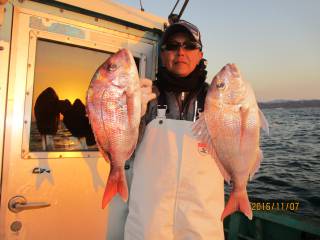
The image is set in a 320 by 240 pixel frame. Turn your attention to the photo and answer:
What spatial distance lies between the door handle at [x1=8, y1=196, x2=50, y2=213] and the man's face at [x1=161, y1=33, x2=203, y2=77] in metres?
1.99

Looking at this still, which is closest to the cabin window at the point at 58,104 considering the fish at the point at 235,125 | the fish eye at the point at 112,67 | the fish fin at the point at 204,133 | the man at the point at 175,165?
the man at the point at 175,165

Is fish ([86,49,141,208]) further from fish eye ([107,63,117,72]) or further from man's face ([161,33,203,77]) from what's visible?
man's face ([161,33,203,77])

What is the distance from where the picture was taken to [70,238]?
133 inches

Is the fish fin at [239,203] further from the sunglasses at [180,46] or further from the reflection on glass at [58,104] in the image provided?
the reflection on glass at [58,104]

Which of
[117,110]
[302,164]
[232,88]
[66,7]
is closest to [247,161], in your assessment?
[232,88]

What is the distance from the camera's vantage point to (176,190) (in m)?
2.90

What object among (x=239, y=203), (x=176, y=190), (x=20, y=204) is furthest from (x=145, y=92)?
(x=20, y=204)

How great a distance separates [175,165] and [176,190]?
0.24 meters

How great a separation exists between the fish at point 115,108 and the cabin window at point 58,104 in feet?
3.81

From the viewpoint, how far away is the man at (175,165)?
2.88m

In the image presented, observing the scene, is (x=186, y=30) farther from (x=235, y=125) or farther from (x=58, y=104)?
(x=58, y=104)

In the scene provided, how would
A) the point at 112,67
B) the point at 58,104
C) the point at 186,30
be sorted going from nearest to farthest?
the point at 112,67
the point at 186,30
the point at 58,104

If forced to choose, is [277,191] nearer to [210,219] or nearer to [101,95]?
[210,219]

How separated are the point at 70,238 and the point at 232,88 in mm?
2448
